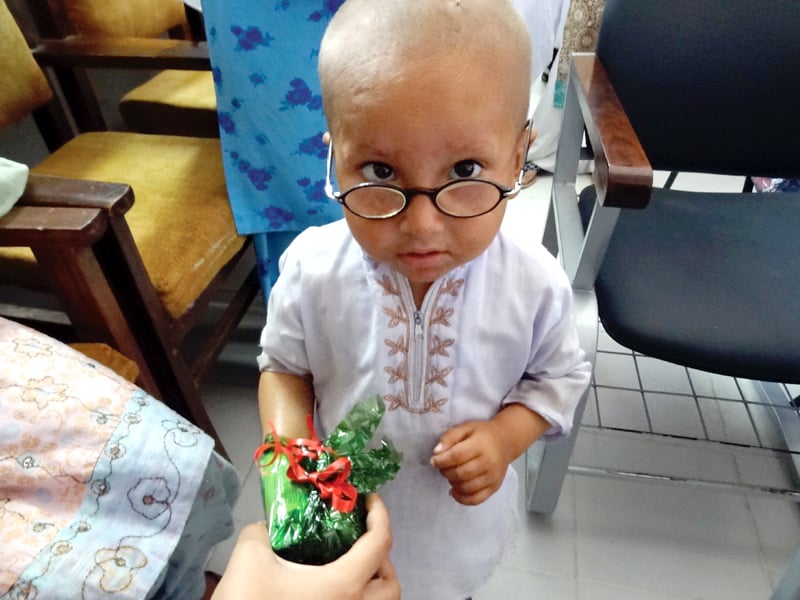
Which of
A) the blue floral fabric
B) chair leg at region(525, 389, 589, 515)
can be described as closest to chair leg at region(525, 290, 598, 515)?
chair leg at region(525, 389, 589, 515)

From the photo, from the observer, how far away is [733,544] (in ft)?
3.68

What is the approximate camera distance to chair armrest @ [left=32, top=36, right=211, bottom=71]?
1157 mm

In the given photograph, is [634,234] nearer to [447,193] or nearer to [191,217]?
[447,193]

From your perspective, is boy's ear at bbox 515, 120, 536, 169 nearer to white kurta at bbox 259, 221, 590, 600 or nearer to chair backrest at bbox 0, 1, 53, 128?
white kurta at bbox 259, 221, 590, 600

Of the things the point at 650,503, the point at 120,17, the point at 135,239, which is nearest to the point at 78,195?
the point at 135,239

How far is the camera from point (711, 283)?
35.4 inches

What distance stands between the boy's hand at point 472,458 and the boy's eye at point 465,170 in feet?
0.92

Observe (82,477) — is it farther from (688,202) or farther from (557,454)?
(688,202)

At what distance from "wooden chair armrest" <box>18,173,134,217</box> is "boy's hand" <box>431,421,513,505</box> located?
1.82ft

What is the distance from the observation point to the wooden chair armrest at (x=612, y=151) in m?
0.69

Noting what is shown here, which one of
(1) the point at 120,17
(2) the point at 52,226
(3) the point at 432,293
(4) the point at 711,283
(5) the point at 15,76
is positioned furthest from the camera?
(1) the point at 120,17

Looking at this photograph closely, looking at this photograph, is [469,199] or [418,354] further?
[418,354]

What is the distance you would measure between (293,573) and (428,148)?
1.19ft

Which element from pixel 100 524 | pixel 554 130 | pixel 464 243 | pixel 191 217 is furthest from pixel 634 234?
pixel 554 130
